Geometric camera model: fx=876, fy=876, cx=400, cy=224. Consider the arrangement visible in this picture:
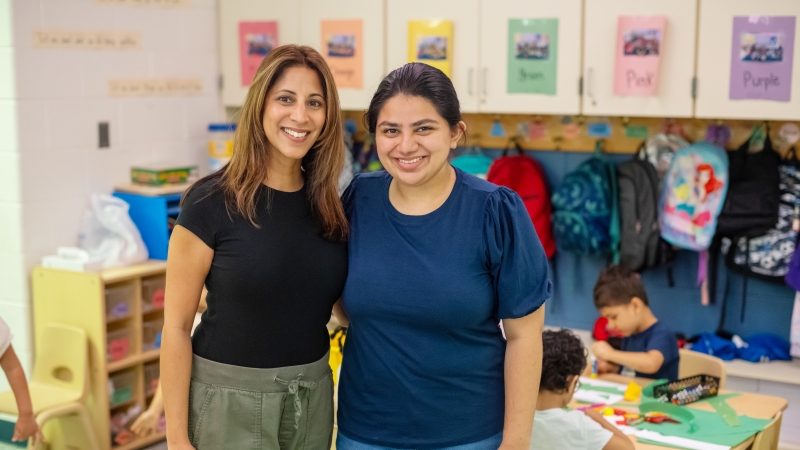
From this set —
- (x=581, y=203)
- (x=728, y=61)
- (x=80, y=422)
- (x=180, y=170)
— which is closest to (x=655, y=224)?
(x=581, y=203)

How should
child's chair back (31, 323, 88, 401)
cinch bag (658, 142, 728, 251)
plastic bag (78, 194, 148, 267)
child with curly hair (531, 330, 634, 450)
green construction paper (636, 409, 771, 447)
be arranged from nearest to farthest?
child with curly hair (531, 330, 634, 450) → green construction paper (636, 409, 771, 447) → child's chair back (31, 323, 88, 401) → cinch bag (658, 142, 728, 251) → plastic bag (78, 194, 148, 267)

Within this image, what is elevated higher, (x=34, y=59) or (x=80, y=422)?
(x=34, y=59)

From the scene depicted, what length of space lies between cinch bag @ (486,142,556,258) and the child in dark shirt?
677mm

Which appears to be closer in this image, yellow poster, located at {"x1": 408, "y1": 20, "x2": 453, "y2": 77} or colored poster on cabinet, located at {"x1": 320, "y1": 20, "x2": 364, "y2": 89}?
yellow poster, located at {"x1": 408, "y1": 20, "x2": 453, "y2": 77}

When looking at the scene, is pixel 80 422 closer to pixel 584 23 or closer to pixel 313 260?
pixel 313 260

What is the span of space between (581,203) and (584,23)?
30.3 inches

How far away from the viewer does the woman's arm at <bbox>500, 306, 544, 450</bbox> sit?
169 centimetres

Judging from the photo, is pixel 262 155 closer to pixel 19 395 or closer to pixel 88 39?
pixel 19 395

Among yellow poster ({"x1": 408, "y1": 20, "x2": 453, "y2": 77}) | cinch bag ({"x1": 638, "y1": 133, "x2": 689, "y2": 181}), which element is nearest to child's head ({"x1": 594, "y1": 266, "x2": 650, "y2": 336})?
cinch bag ({"x1": 638, "y1": 133, "x2": 689, "y2": 181})

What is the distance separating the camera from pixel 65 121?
11.9 feet

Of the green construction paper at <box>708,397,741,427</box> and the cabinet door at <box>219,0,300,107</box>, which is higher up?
the cabinet door at <box>219,0,300,107</box>

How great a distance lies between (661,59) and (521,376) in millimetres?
2127

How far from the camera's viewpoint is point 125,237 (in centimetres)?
371

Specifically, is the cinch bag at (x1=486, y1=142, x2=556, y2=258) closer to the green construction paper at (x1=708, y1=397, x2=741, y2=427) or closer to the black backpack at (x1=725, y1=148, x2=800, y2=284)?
the black backpack at (x1=725, y1=148, x2=800, y2=284)
